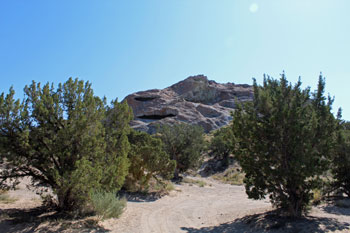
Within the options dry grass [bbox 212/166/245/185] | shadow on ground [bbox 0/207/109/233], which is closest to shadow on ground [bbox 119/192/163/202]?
shadow on ground [bbox 0/207/109/233]

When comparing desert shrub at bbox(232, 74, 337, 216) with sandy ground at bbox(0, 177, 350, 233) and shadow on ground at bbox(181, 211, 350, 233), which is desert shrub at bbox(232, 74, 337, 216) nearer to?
shadow on ground at bbox(181, 211, 350, 233)

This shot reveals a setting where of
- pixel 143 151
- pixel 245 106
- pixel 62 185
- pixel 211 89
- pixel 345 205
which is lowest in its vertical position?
pixel 345 205

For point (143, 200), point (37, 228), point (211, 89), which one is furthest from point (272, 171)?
point (211, 89)

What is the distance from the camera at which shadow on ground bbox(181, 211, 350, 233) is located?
264 inches

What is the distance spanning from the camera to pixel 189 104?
244 ft

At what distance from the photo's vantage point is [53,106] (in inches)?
306

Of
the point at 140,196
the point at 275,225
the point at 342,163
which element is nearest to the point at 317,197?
the point at 342,163

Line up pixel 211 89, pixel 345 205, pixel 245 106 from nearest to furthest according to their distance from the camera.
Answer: pixel 245 106 < pixel 345 205 < pixel 211 89

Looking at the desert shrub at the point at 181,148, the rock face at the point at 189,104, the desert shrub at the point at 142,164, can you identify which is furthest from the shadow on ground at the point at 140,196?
the rock face at the point at 189,104

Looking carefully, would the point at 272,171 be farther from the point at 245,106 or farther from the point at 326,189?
the point at 326,189

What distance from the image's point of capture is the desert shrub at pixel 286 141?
24.2ft

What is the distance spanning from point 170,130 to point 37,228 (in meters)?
21.0

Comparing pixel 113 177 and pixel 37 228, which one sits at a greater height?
pixel 113 177

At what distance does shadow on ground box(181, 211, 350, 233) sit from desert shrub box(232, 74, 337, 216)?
56cm
